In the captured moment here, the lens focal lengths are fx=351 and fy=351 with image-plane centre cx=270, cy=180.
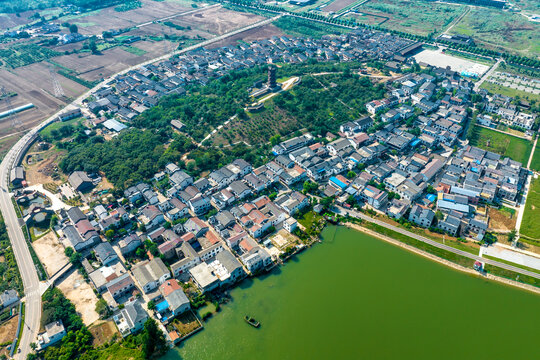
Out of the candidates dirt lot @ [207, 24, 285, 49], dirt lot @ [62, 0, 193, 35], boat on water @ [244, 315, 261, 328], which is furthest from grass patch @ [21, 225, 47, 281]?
dirt lot @ [62, 0, 193, 35]

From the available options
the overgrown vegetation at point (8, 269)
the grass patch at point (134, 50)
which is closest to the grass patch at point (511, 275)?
the overgrown vegetation at point (8, 269)

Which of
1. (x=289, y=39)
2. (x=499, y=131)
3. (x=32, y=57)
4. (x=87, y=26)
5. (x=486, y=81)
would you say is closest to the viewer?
(x=499, y=131)

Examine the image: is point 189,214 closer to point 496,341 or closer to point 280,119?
point 280,119

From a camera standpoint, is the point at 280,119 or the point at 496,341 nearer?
the point at 496,341

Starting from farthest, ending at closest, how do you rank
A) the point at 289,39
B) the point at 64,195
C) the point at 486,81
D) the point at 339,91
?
the point at 289,39
the point at 486,81
the point at 339,91
the point at 64,195

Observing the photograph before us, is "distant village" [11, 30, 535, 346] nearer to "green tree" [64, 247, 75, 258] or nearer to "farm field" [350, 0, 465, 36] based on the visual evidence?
"green tree" [64, 247, 75, 258]

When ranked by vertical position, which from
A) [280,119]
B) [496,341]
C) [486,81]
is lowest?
[496,341]

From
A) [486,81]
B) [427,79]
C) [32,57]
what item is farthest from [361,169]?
[32,57]
